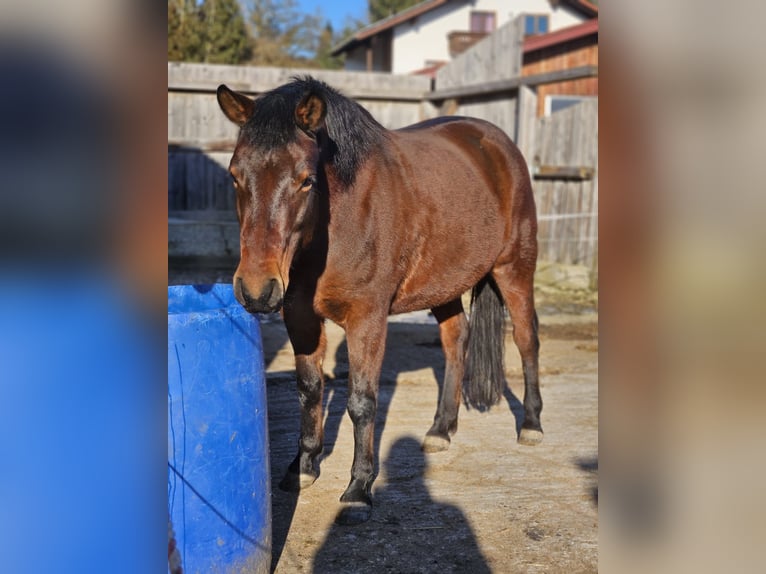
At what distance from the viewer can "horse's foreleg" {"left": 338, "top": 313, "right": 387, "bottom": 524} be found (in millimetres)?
3355

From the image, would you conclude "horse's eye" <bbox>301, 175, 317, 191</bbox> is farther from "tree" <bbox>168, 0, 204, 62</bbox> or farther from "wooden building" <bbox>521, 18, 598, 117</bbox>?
"wooden building" <bbox>521, 18, 598, 117</bbox>

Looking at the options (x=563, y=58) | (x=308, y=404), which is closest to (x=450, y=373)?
(x=308, y=404)

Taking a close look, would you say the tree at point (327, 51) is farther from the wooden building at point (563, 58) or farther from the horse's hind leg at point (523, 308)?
the horse's hind leg at point (523, 308)

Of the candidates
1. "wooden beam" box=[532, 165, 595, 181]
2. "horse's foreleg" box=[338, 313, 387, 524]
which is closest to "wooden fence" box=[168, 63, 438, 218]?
"wooden beam" box=[532, 165, 595, 181]

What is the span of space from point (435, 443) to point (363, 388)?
1.00m

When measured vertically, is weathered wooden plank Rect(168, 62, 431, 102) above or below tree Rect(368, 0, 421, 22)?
below

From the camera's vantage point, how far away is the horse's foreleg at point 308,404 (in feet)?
11.7

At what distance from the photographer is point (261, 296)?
2.45m

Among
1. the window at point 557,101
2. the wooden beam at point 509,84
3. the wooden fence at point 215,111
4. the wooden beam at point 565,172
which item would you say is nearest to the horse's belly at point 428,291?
the wooden beam at point 509,84

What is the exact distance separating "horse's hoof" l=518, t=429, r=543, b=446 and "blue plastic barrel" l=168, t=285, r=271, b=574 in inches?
87.7

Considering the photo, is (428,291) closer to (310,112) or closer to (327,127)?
(327,127)

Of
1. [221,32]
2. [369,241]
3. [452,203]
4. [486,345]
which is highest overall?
[221,32]
